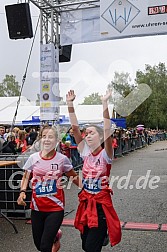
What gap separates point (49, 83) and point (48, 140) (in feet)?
24.4

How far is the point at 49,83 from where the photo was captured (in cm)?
1132

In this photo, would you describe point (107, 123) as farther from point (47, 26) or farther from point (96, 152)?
point (47, 26)

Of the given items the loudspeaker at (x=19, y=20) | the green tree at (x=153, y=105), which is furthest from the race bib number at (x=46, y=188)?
the green tree at (x=153, y=105)

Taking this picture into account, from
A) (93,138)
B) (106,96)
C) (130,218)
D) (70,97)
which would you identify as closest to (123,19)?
(130,218)

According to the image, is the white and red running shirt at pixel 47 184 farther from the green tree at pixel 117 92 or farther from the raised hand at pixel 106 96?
the green tree at pixel 117 92

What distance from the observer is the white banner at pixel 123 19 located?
934 cm

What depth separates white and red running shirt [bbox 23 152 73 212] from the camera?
12.9 feet

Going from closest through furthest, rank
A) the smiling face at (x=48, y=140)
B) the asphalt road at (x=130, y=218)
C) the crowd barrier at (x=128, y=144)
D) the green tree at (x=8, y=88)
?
the smiling face at (x=48, y=140), the asphalt road at (x=130, y=218), the crowd barrier at (x=128, y=144), the green tree at (x=8, y=88)

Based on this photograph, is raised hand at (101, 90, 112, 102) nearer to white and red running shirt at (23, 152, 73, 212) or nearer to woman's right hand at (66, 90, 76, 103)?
woman's right hand at (66, 90, 76, 103)

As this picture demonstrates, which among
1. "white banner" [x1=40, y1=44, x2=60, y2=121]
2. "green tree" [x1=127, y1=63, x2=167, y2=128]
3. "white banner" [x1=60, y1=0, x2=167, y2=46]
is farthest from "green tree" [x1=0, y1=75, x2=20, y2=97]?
"white banner" [x1=60, y1=0, x2=167, y2=46]

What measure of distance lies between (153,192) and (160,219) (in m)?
2.86

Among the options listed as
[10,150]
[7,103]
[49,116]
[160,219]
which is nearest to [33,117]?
[7,103]

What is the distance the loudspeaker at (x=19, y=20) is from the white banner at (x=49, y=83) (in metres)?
1.65

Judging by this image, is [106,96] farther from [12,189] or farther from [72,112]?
[12,189]
